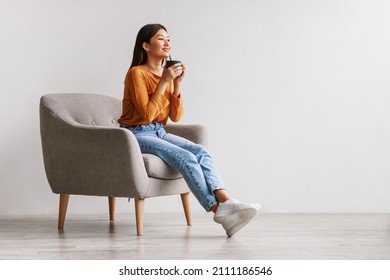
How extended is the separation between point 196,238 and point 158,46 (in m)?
0.99

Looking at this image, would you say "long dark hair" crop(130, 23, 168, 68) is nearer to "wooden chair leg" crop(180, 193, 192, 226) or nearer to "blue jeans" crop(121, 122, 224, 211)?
"blue jeans" crop(121, 122, 224, 211)

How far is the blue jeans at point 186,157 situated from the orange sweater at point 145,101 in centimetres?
6

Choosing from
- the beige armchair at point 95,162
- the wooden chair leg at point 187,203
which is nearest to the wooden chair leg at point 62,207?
the beige armchair at point 95,162

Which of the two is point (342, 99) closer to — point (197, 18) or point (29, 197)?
point (197, 18)

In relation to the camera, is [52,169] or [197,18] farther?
[197,18]

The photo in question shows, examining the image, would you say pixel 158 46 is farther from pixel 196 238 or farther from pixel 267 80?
pixel 267 80

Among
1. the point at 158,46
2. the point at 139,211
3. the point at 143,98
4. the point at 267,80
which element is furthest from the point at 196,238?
the point at 267,80

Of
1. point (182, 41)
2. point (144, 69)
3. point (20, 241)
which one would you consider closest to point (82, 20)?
point (182, 41)

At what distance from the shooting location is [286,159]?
4586 millimetres

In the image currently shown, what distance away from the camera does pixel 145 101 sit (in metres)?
3.50

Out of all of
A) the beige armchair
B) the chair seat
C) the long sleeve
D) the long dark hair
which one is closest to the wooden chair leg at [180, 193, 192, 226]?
the beige armchair

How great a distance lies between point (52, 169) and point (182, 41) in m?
1.35
